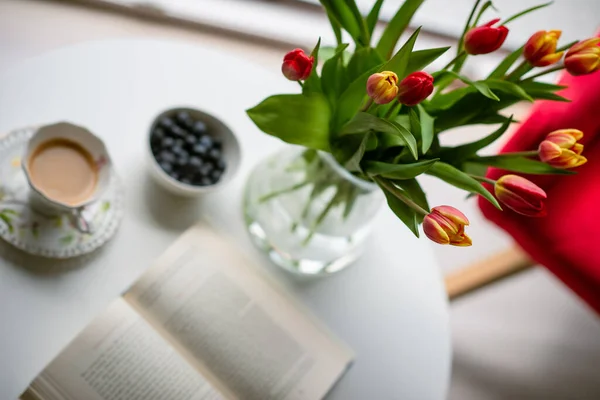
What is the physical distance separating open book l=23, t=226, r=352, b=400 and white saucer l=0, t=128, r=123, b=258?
0.09 metres

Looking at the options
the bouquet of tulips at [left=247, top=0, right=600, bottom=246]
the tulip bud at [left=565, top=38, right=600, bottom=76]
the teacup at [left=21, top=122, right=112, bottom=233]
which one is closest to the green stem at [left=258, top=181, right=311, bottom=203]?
the bouquet of tulips at [left=247, top=0, right=600, bottom=246]

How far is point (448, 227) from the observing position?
486mm


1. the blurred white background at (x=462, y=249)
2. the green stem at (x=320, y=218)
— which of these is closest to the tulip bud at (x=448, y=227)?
the green stem at (x=320, y=218)

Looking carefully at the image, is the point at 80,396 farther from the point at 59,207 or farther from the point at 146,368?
the point at 59,207

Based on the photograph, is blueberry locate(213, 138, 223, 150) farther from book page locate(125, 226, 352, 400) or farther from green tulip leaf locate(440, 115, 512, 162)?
green tulip leaf locate(440, 115, 512, 162)

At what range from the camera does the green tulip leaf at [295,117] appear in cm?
58

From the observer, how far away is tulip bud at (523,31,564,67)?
1.73 ft

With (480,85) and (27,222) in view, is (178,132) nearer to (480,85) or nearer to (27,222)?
(27,222)

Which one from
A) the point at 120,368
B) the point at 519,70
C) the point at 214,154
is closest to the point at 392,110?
the point at 519,70

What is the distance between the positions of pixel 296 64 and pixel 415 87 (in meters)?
0.11

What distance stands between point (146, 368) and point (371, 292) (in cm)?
35

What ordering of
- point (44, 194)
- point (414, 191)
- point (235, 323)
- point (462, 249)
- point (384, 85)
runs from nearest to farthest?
point (384, 85)
point (414, 191)
point (44, 194)
point (235, 323)
point (462, 249)

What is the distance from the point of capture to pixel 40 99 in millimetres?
843

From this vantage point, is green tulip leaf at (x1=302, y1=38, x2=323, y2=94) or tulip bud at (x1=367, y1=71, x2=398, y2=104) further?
green tulip leaf at (x1=302, y1=38, x2=323, y2=94)
